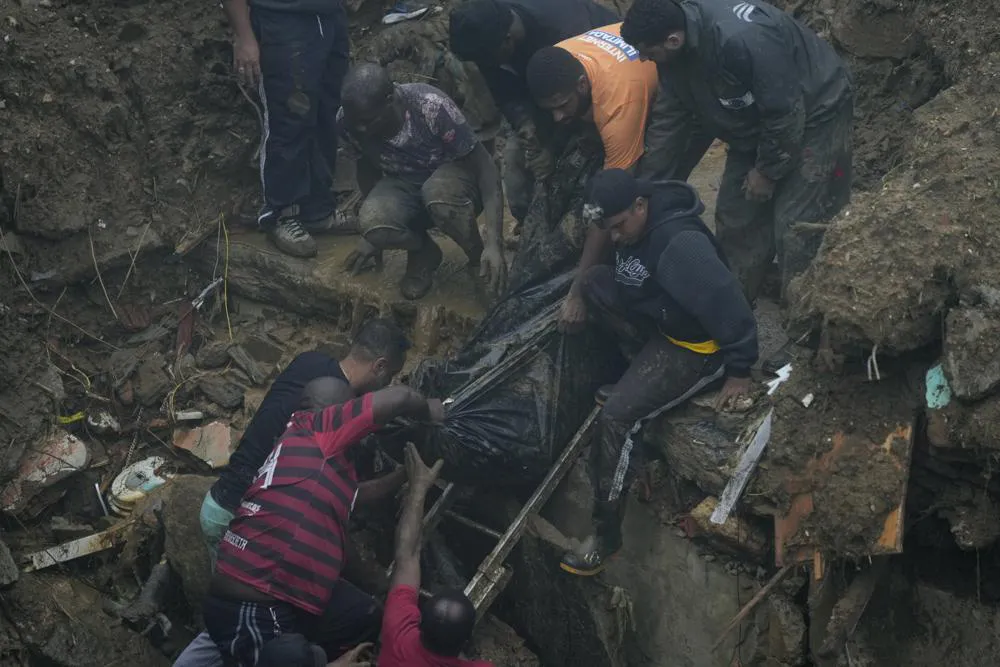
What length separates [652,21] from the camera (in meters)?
4.38

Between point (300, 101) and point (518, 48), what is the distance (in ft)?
5.23

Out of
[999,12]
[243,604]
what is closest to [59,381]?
[243,604]

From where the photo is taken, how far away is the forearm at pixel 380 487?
4667 millimetres

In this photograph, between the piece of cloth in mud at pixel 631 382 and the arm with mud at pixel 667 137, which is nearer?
the piece of cloth in mud at pixel 631 382

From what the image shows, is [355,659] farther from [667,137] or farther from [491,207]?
[667,137]

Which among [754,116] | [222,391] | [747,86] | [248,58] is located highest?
[747,86]

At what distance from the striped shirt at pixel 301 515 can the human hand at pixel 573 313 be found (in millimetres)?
1022

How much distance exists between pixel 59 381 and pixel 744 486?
151 inches

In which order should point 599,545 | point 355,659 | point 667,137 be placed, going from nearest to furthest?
1. point 355,659
2. point 599,545
3. point 667,137

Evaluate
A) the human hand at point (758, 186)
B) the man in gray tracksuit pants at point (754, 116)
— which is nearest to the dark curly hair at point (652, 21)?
the man in gray tracksuit pants at point (754, 116)

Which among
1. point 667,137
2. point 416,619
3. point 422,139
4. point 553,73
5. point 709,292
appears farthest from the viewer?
point 422,139

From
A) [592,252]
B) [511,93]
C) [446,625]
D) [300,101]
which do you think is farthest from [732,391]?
[300,101]

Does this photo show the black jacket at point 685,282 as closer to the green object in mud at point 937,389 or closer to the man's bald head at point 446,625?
the green object in mud at point 937,389

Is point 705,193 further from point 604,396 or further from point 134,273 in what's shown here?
point 134,273
